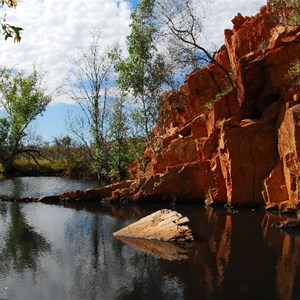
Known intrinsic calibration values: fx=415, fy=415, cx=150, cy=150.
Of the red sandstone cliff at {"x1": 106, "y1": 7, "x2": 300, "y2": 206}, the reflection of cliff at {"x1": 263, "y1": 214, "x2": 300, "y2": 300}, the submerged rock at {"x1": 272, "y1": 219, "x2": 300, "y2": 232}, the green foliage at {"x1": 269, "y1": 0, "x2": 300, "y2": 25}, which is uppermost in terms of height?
the green foliage at {"x1": 269, "y1": 0, "x2": 300, "y2": 25}

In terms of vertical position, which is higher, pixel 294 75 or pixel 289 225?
pixel 294 75

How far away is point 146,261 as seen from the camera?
16.8 metres

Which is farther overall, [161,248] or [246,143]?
[246,143]

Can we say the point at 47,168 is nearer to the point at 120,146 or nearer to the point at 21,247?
the point at 120,146

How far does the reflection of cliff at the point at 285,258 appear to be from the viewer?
44.1 feet

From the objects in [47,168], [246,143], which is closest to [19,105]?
[47,168]

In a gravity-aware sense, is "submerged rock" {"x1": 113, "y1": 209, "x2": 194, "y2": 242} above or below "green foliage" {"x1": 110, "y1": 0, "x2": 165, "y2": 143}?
below

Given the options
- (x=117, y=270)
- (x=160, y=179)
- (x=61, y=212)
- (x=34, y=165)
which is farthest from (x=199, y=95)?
(x=34, y=165)

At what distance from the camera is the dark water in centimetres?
1348

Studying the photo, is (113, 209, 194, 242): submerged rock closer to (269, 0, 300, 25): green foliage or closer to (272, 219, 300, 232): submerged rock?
(272, 219, 300, 232): submerged rock

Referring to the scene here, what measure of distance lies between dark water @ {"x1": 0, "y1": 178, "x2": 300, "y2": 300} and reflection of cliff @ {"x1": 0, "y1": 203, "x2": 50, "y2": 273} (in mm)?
40

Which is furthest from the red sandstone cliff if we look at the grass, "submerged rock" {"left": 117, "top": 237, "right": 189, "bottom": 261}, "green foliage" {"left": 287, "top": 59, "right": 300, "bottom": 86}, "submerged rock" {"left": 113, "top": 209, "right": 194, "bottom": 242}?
the grass

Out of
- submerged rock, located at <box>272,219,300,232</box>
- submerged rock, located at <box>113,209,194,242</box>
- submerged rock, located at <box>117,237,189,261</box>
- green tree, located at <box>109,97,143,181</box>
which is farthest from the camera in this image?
green tree, located at <box>109,97,143,181</box>

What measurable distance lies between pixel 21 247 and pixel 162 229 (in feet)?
22.0
